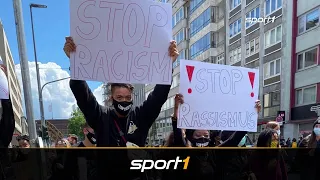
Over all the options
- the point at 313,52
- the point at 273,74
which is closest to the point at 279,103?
the point at 273,74

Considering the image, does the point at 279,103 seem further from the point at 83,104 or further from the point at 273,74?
the point at 83,104

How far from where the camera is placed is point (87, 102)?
6.72ft

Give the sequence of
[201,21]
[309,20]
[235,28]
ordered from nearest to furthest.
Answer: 1. [309,20]
2. [235,28]
3. [201,21]

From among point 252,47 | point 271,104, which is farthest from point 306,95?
point 252,47

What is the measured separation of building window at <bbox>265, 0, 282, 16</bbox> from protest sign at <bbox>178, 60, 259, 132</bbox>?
62.0 feet

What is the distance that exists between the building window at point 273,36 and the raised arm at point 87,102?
1982 centimetres

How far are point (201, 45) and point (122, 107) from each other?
75.3ft

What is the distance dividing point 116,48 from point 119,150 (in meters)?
0.60

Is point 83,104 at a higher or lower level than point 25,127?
higher

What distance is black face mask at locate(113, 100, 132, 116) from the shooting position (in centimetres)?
204

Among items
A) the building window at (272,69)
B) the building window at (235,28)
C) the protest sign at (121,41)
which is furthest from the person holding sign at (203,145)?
the building window at (235,28)

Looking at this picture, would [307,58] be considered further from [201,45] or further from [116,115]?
[116,115]

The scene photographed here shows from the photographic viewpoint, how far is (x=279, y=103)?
2050 cm

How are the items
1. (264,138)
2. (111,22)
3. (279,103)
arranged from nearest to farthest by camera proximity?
(111,22) < (264,138) < (279,103)
